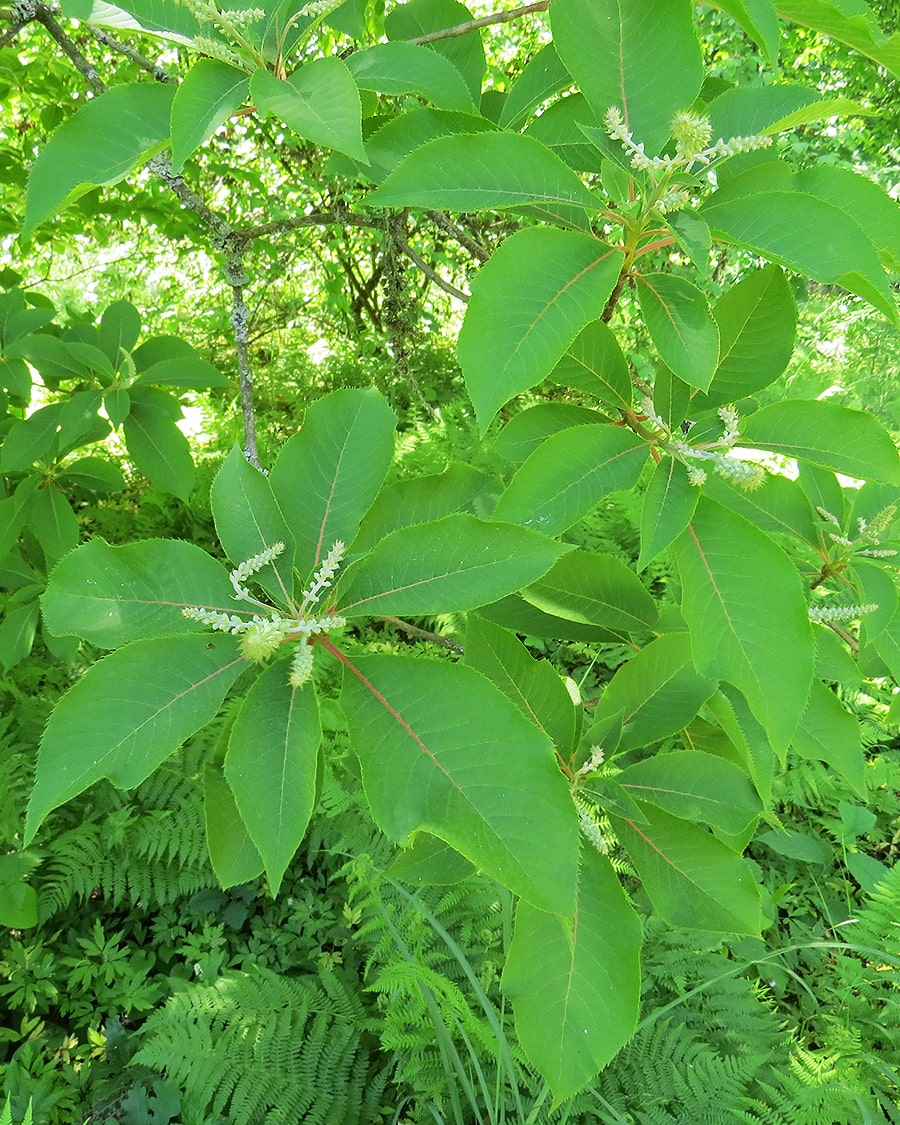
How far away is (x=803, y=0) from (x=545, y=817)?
40.1 inches

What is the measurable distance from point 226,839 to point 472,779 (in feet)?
1.51

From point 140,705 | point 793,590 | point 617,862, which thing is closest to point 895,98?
point 617,862

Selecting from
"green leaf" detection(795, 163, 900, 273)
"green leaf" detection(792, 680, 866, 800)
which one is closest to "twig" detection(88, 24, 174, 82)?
"green leaf" detection(795, 163, 900, 273)

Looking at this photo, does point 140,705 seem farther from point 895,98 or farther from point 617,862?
point 895,98

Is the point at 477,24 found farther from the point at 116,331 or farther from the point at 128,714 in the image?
the point at 116,331

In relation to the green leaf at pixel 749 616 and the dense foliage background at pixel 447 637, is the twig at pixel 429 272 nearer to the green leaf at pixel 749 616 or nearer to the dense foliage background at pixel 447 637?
the dense foliage background at pixel 447 637

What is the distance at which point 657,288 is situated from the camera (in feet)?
3.13

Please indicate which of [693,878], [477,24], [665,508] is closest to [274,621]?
[665,508]

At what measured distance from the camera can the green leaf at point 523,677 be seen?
47.1 inches

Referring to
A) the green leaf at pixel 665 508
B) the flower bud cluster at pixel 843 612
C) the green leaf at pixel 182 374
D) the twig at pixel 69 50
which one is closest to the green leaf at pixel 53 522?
the green leaf at pixel 182 374

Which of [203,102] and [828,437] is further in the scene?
[828,437]

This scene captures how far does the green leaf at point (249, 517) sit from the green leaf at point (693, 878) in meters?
0.72

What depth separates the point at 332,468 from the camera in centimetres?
111

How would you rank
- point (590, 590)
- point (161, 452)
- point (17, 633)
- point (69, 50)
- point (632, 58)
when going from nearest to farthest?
point (632, 58) < point (590, 590) < point (69, 50) < point (161, 452) < point (17, 633)
